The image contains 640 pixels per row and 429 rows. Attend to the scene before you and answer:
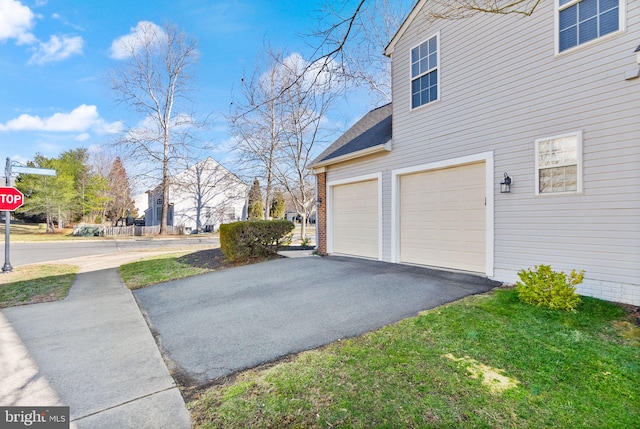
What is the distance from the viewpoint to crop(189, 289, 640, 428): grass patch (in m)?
2.23

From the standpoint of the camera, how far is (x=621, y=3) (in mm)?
4656

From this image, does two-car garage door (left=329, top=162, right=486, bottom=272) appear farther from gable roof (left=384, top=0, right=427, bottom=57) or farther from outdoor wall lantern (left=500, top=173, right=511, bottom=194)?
gable roof (left=384, top=0, right=427, bottom=57)

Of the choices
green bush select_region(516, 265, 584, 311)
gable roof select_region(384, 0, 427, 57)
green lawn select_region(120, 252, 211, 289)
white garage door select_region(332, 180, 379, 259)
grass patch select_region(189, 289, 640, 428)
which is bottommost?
green lawn select_region(120, 252, 211, 289)

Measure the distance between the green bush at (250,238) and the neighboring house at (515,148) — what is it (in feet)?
9.79

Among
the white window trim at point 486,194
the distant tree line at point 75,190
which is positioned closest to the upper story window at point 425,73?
the white window trim at point 486,194

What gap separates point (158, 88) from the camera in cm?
2409

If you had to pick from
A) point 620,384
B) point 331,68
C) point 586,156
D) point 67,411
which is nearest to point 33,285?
point 67,411

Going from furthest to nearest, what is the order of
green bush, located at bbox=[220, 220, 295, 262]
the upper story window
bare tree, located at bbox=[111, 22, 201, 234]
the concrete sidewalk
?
bare tree, located at bbox=[111, 22, 201, 234] < green bush, located at bbox=[220, 220, 295, 262] < the upper story window < the concrete sidewalk

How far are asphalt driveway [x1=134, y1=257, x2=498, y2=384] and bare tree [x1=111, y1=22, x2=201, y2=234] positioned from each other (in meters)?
19.5

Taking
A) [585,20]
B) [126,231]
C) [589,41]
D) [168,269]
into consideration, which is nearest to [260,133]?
[168,269]

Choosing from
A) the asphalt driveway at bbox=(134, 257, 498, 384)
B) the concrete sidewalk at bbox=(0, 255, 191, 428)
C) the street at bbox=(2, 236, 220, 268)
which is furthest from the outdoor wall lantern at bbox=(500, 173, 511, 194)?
the street at bbox=(2, 236, 220, 268)

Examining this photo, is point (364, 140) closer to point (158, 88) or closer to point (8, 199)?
point (8, 199)

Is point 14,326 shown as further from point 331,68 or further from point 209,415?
point 331,68

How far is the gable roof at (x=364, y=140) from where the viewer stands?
28.2ft
